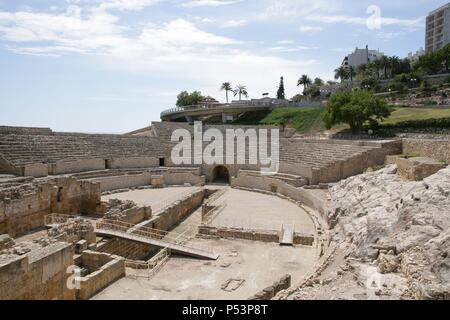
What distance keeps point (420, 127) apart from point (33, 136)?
94.5ft

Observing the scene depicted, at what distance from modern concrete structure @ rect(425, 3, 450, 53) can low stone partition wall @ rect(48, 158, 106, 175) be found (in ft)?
234

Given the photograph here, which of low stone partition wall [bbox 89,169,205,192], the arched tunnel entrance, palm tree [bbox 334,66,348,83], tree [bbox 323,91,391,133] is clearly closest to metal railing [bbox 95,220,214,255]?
low stone partition wall [bbox 89,169,205,192]

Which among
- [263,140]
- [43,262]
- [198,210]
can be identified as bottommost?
[198,210]

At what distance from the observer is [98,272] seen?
12.3 metres

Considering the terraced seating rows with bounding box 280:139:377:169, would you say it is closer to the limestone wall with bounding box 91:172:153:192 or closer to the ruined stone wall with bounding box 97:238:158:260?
the limestone wall with bounding box 91:172:153:192

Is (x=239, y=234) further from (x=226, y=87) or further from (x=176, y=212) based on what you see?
(x=226, y=87)

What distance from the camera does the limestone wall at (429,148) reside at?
20.6 metres

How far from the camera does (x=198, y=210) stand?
25938mm

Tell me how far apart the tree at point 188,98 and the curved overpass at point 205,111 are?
451 inches

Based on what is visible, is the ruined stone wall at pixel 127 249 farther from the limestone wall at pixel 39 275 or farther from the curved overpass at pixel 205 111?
the curved overpass at pixel 205 111

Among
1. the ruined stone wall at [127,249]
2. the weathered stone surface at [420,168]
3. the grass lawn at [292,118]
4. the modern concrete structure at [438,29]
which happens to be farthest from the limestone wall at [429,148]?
the modern concrete structure at [438,29]

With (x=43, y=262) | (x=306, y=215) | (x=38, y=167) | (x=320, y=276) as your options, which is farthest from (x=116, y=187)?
(x=320, y=276)

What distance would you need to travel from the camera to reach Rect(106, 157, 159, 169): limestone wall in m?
30.7
